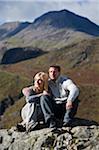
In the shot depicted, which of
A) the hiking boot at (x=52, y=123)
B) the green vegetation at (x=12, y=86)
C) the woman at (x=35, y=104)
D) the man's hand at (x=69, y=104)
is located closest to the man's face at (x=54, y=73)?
the woman at (x=35, y=104)

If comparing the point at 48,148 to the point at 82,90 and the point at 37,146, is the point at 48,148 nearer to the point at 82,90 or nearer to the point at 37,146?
the point at 37,146

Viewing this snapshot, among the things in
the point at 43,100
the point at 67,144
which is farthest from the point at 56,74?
the point at 67,144

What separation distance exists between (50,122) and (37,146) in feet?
3.69

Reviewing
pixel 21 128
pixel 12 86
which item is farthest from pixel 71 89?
pixel 12 86

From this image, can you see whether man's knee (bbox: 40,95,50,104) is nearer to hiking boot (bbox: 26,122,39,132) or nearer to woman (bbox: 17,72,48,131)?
woman (bbox: 17,72,48,131)

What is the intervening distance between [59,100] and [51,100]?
0.44 meters

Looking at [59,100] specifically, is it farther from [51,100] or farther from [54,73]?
[54,73]

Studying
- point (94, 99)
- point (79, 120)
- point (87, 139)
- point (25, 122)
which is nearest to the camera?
point (87, 139)

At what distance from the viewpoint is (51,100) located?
61.7ft

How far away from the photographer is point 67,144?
17.7m

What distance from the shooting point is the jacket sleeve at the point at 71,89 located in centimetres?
1841

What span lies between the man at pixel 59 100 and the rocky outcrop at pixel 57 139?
0.49 m

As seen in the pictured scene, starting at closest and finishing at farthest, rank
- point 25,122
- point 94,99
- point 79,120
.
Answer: point 25,122 → point 79,120 → point 94,99

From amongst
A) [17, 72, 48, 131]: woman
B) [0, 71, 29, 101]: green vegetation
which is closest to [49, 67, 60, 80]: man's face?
[17, 72, 48, 131]: woman
